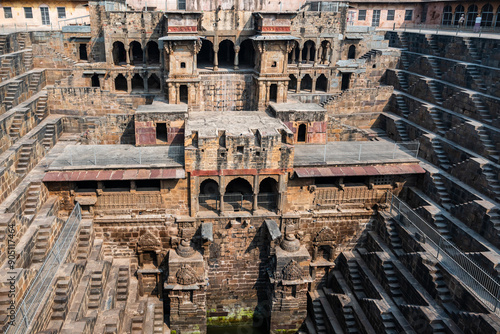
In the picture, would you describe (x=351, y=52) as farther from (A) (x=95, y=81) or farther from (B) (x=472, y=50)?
(A) (x=95, y=81)

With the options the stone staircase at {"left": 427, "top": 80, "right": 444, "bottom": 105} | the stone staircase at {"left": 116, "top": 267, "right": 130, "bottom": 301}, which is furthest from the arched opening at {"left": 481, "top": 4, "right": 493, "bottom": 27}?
the stone staircase at {"left": 116, "top": 267, "right": 130, "bottom": 301}

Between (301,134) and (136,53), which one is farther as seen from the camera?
(136,53)

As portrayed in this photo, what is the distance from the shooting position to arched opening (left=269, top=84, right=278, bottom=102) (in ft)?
98.1

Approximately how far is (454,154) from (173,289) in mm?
18124

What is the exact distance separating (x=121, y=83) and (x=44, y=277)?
2252 cm

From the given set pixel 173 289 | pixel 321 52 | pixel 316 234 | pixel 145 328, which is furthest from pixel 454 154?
pixel 145 328

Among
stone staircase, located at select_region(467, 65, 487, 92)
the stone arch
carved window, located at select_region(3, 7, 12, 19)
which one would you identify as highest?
carved window, located at select_region(3, 7, 12, 19)

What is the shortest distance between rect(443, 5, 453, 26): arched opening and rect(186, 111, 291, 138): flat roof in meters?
27.7

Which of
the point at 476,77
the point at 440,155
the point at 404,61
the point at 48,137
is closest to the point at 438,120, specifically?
the point at 440,155

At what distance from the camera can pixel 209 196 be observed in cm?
2323

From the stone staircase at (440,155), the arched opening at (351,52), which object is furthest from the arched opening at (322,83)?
the stone staircase at (440,155)

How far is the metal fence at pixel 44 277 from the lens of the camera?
14.1 m

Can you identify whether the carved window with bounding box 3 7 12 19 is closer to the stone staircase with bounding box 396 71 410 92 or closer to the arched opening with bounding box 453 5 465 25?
the stone staircase with bounding box 396 71 410 92

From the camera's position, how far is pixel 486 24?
38.9 metres
